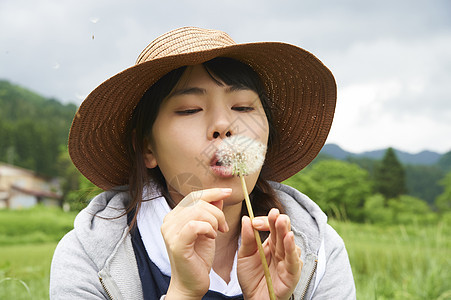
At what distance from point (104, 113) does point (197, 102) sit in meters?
0.49

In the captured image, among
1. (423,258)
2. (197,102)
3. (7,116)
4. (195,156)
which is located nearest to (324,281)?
(195,156)

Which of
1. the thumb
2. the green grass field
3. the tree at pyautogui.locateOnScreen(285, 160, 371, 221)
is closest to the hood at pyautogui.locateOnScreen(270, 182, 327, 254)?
the thumb

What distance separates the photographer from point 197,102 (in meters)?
1.50

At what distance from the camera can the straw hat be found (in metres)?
1.62

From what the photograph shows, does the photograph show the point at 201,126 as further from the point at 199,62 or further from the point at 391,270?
the point at 391,270

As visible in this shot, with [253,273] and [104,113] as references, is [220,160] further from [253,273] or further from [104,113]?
[104,113]

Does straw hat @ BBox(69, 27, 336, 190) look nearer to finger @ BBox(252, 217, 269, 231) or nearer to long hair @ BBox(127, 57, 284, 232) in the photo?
long hair @ BBox(127, 57, 284, 232)

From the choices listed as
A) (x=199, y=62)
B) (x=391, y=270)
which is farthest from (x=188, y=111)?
(x=391, y=270)

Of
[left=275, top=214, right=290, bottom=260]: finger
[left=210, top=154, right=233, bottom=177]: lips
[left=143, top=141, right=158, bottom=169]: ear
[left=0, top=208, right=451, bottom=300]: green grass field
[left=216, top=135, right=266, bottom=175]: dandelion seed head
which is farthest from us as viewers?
[left=0, top=208, right=451, bottom=300]: green grass field

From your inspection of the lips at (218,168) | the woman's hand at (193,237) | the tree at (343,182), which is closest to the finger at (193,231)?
the woman's hand at (193,237)

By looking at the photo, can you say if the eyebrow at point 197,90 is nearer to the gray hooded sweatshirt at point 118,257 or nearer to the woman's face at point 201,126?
the woman's face at point 201,126

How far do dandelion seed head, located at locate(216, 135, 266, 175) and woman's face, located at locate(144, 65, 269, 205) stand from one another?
65 millimetres

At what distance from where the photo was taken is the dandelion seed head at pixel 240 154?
50.0 inches

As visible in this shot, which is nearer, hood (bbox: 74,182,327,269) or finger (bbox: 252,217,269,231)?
finger (bbox: 252,217,269,231)
